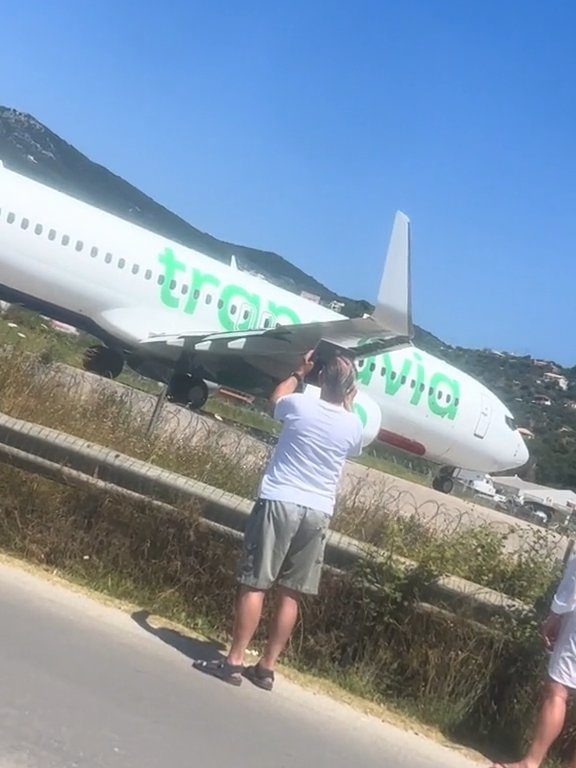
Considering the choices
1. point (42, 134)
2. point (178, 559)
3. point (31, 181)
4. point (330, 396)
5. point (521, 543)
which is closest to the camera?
point (330, 396)

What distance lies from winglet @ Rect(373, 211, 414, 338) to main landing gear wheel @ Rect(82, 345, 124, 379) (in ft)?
18.8

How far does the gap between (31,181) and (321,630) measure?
56.7ft

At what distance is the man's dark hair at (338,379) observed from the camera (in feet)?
18.3

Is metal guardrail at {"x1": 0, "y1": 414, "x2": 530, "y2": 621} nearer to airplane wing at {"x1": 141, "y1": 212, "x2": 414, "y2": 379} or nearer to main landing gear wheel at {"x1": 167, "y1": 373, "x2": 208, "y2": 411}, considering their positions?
airplane wing at {"x1": 141, "y1": 212, "x2": 414, "y2": 379}

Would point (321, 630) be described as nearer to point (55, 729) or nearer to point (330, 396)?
point (330, 396)

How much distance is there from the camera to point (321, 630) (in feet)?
19.4

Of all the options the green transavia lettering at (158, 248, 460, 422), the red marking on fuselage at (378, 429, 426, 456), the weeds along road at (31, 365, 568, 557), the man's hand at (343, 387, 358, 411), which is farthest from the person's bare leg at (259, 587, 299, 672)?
the red marking on fuselage at (378, 429, 426, 456)

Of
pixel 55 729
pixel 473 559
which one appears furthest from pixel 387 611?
pixel 55 729

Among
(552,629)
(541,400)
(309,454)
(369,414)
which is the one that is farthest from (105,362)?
(541,400)

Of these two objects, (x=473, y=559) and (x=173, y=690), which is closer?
(x=173, y=690)

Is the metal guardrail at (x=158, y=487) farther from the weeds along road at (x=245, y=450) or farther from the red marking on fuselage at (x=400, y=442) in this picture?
the red marking on fuselage at (x=400, y=442)

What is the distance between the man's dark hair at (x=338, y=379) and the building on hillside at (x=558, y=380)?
63894mm

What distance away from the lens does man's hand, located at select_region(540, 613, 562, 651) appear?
509 centimetres

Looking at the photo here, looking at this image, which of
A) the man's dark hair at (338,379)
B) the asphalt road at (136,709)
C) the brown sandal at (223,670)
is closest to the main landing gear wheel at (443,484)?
the man's dark hair at (338,379)
